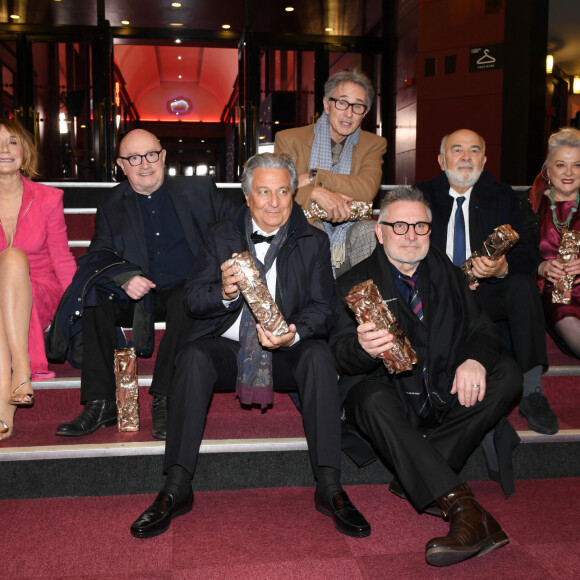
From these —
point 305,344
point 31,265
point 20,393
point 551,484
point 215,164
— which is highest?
point 215,164

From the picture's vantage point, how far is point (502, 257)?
2.53 m

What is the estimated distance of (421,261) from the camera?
7.92 feet

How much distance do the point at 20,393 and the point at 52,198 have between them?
3.16 ft

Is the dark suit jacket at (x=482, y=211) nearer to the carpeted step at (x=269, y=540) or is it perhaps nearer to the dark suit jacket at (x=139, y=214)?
the dark suit jacket at (x=139, y=214)

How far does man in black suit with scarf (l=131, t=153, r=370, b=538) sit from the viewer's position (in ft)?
7.06

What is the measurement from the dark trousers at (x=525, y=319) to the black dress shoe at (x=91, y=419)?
1600mm

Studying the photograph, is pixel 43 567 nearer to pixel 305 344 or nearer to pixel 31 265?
pixel 305 344

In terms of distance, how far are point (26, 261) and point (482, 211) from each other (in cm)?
208

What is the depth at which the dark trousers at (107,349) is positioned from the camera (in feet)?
8.07

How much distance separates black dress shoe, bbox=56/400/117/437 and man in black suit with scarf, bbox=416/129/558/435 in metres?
1.60

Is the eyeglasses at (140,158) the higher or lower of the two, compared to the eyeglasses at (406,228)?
higher

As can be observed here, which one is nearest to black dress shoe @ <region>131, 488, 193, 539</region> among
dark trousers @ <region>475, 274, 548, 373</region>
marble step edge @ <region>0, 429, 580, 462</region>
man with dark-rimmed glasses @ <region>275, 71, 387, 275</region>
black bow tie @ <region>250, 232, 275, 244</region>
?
marble step edge @ <region>0, 429, 580, 462</region>

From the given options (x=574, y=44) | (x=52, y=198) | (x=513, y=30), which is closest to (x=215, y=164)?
(x=574, y=44)

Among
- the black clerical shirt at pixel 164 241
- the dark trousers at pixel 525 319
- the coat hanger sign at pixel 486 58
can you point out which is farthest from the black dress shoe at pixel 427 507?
the coat hanger sign at pixel 486 58
